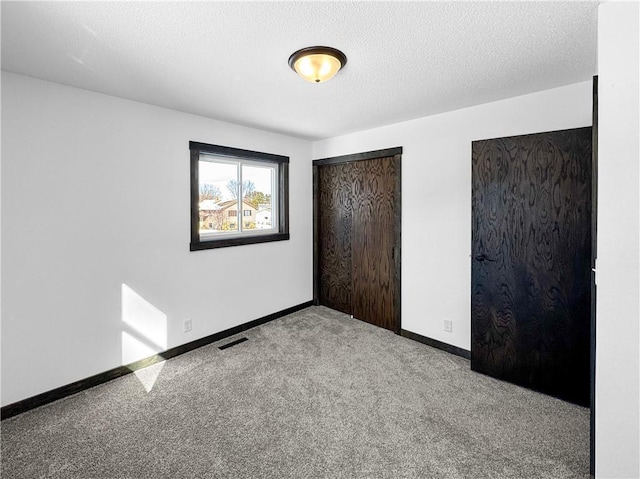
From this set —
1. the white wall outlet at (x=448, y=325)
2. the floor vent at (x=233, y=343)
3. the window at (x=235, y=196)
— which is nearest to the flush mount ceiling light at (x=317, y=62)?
the window at (x=235, y=196)

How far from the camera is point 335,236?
13.9 feet

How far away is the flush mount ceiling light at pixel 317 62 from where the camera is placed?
Answer: 71.0 inches

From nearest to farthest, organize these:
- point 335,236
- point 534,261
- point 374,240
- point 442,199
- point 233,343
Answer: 1. point 534,261
2. point 442,199
3. point 233,343
4. point 374,240
5. point 335,236

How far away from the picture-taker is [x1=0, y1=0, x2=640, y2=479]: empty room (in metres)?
1.51

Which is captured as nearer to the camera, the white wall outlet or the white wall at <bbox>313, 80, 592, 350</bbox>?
the white wall at <bbox>313, 80, 592, 350</bbox>

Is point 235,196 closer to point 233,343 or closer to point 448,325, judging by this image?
point 233,343

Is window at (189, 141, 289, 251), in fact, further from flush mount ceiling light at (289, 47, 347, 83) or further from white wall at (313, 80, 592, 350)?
flush mount ceiling light at (289, 47, 347, 83)

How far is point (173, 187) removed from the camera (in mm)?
2990

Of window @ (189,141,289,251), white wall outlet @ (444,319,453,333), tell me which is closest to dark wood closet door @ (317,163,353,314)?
window @ (189,141,289,251)

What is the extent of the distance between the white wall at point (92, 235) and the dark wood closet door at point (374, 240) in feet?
4.87

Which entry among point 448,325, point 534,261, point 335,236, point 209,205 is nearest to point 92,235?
point 209,205

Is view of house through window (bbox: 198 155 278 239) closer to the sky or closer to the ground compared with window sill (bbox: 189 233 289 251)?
closer to the sky

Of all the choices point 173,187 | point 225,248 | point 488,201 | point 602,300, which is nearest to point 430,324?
point 488,201

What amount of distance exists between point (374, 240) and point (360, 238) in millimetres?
214
